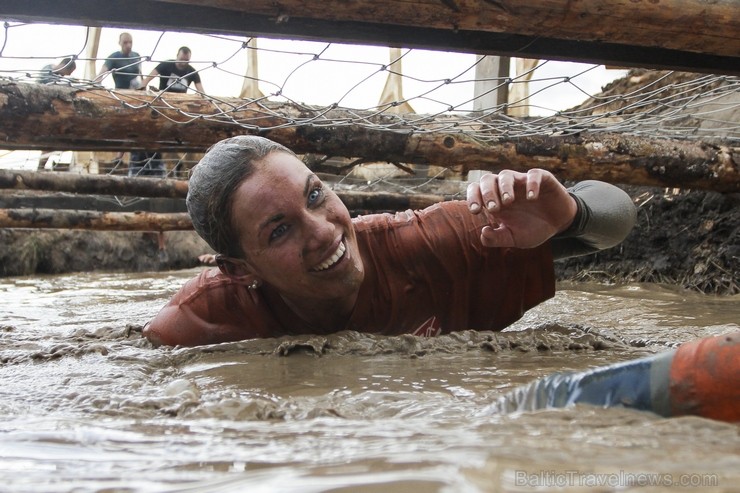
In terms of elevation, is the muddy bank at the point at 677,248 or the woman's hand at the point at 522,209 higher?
the woman's hand at the point at 522,209

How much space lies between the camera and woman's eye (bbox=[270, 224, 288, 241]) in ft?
8.77

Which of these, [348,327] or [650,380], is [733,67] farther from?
[650,380]

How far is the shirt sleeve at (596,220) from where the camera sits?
9.52 ft

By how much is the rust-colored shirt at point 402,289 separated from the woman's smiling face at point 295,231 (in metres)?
0.25

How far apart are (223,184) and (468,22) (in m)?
1.16

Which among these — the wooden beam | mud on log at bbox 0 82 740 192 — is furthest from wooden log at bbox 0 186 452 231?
the wooden beam

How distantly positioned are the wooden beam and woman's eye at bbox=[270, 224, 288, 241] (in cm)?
80

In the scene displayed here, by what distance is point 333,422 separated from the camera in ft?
5.06

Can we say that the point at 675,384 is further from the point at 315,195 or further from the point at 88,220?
the point at 88,220

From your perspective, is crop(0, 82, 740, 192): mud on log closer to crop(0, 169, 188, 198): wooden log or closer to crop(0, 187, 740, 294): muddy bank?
crop(0, 187, 740, 294): muddy bank

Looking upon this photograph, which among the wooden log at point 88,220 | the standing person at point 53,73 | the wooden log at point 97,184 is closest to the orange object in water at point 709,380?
the standing person at point 53,73

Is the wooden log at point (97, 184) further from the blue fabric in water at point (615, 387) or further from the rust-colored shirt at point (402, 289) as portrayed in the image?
the blue fabric in water at point (615, 387)

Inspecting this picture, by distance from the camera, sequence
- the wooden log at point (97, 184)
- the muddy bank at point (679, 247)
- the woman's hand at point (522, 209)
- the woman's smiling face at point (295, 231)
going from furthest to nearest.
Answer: the wooden log at point (97, 184) < the muddy bank at point (679, 247) < the woman's smiling face at point (295, 231) < the woman's hand at point (522, 209)

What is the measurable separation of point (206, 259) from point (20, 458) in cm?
328
